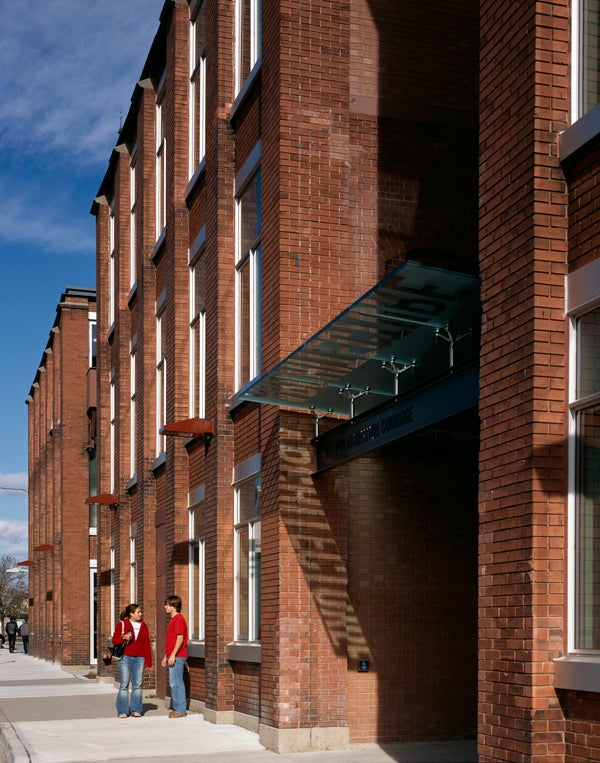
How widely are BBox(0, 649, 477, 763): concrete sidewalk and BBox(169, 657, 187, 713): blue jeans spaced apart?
22 cm

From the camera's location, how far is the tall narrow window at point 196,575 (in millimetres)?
19484

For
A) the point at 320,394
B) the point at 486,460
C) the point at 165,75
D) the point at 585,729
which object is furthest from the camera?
the point at 165,75

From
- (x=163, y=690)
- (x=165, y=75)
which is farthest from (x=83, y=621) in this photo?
(x=165, y=75)

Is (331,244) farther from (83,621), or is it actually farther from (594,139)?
(83,621)

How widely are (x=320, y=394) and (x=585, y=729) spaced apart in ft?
21.6

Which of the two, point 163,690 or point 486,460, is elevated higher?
point 486,460

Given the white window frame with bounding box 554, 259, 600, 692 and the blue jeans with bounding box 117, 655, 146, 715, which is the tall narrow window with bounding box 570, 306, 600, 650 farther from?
the blue jeans with bounding box 117, 655, 146, 715

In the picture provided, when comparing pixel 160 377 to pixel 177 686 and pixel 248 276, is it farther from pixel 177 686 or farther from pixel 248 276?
pixel 177 686

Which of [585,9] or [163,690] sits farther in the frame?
[163,690]

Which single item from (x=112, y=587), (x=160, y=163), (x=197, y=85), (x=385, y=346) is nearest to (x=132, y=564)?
(x=112, y=587)

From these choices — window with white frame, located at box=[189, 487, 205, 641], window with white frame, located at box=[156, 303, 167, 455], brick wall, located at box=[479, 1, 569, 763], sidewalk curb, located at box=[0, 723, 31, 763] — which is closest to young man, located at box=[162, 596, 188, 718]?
window with white frame, located at box=[189, 487, 205, 641]

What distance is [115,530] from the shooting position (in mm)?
28719

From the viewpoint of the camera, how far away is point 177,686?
17.8m

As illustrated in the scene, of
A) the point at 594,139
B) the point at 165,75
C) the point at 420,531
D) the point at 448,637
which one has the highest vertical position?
the point at 165,75
